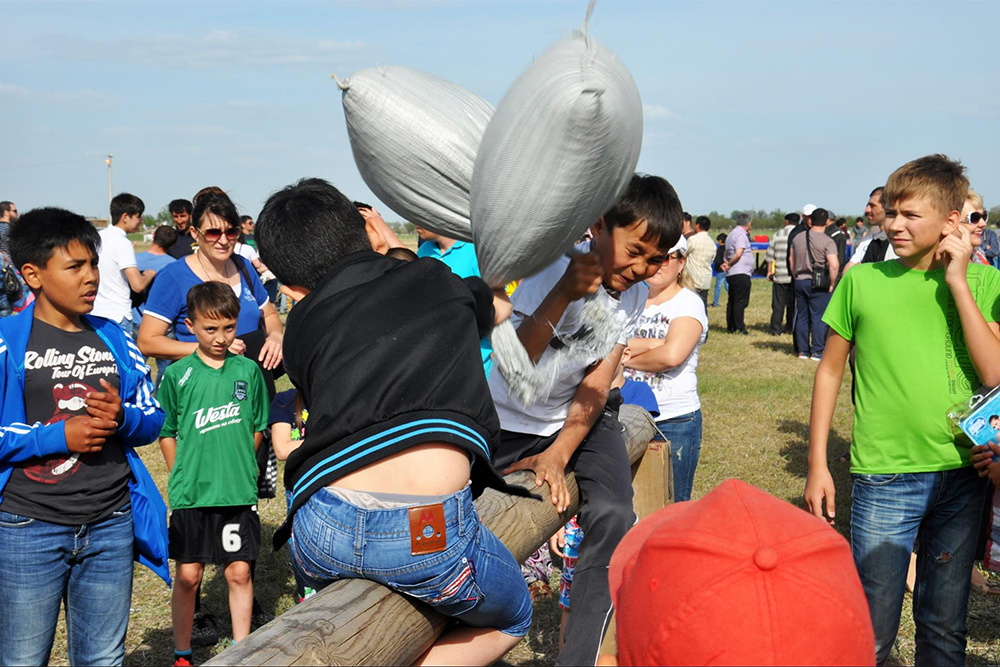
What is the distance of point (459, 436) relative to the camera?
2.03 metres

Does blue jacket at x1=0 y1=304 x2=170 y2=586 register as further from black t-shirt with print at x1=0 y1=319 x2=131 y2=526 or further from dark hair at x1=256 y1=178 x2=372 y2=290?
dark hair at x1=256 y1=178 x2=372 y2=290

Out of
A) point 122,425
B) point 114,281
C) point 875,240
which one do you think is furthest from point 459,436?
point 114,281

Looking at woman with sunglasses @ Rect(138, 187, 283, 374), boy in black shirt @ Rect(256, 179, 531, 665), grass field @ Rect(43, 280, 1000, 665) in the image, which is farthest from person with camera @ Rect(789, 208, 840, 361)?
boy in black shirt @ Rect(256, 179, 531, 665)

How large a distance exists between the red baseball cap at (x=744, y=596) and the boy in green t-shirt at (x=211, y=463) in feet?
10.6

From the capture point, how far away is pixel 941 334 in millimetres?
3191

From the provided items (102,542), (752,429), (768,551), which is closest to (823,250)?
(752,429)

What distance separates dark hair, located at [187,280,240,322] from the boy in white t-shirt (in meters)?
1.65

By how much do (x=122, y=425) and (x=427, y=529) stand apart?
171cm

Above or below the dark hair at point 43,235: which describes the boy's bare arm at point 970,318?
below

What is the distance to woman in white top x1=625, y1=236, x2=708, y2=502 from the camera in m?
4.58

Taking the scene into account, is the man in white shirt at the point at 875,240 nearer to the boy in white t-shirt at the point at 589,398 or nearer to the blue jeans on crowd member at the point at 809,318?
the boy in white t-shirt at the point at 589,398

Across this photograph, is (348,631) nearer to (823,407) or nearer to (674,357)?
(823,407)

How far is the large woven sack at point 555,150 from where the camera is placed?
165cm

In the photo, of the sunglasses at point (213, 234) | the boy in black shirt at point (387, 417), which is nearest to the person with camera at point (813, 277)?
the sunglasses at point (213, 234)
